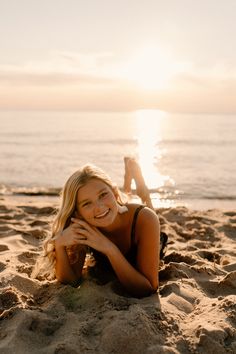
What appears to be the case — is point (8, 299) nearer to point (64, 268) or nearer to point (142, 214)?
point (64, 268)

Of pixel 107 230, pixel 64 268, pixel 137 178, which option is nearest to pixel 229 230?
pixel 137 178

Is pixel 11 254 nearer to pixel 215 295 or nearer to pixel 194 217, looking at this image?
pixel 215 295

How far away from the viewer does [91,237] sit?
3.59 metres

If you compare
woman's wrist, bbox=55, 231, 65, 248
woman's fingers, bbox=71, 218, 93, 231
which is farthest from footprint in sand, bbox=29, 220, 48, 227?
woman's fingers, bbox=71, 218, 93, 231

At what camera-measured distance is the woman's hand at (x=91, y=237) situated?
3.56 metres

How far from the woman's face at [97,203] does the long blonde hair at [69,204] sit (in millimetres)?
45

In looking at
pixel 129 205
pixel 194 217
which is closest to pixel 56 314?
pixel 129 205

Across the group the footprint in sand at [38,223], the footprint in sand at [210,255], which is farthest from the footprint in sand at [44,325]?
the footprint in sand at [38,223]

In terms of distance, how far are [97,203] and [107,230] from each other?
1.64 feet

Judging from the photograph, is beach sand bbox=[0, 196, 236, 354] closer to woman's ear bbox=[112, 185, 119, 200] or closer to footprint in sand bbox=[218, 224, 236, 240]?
woman's ear bbox=[112, 185, 119, 200]

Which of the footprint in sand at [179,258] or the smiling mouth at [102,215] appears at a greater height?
the smiling mouth at [102,215]

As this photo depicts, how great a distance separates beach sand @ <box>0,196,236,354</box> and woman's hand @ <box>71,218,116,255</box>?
1.36ft

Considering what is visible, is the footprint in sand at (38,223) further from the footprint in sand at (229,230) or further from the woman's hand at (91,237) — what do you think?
the woman's hand at (91,237)

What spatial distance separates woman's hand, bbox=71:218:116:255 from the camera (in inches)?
140
